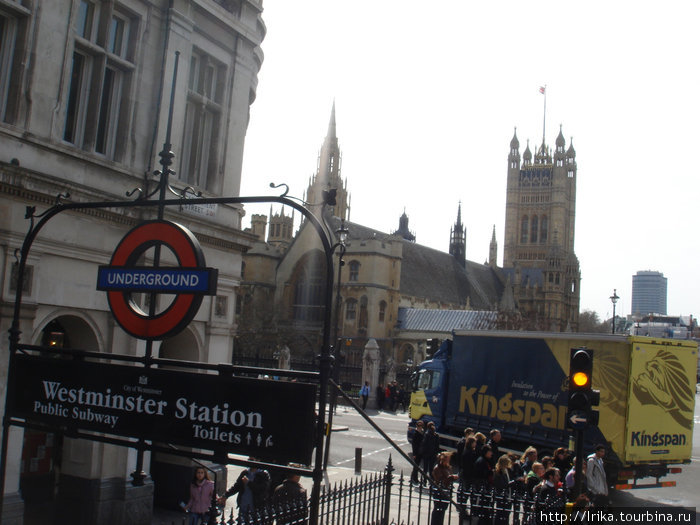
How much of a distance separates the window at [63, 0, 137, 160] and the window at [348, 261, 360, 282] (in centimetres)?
5207

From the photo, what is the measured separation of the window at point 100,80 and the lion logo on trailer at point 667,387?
12.4 m

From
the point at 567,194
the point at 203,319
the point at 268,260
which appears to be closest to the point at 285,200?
the point at 203,319

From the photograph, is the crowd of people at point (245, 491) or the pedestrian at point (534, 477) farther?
the pedestrian at point (534, 477)

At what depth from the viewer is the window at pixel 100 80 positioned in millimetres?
10648

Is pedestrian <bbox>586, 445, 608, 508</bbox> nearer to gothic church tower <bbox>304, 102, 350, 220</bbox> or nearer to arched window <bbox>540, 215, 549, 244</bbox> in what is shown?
gothic church tower <bbox>304, 102, 350, 220</bbox>

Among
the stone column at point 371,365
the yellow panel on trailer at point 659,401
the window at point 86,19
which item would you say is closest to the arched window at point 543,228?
the stone column at point 371,365

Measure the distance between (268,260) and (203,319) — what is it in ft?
181

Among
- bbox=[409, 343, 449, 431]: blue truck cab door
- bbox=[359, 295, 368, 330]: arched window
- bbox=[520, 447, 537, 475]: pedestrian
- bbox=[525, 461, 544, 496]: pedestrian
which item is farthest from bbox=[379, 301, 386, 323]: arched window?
bbox=[525, 461, 544, 496]: pedestrian

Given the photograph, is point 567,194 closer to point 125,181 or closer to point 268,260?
point 268,260

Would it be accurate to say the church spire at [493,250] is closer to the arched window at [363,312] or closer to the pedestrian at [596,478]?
the arched window at [363,312]

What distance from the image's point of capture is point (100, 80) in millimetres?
10828

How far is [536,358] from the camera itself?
19.0m

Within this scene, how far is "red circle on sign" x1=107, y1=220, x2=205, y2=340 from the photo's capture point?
18.8 feet

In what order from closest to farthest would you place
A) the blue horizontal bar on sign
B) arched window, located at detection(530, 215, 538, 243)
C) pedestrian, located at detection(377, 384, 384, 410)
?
1. the blue horizontal bar on sign
2. pedestrian, located at detection(377, 384, 384, 410)
3. arched window, located at detection(530, 215, 538, 243)
